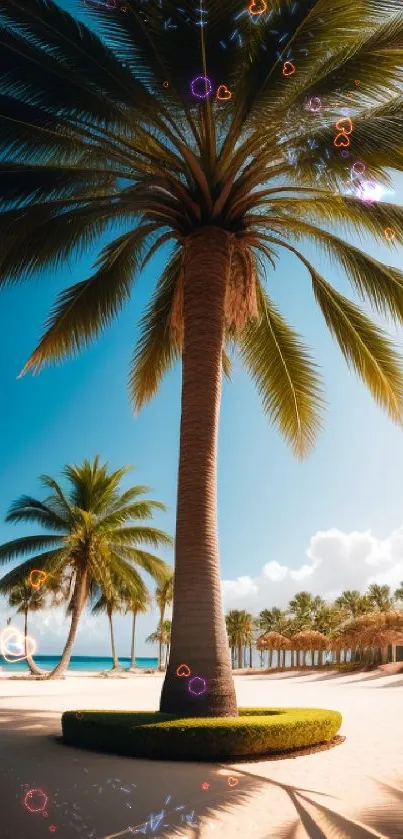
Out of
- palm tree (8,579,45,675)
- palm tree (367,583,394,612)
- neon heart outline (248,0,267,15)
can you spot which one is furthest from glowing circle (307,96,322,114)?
palm tree (367,583,394,612)

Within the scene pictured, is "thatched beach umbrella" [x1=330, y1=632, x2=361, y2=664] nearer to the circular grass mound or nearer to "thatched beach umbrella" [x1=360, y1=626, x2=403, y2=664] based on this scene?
"thatched beach umbrella" [x1=360, y1=626, x2=403, y2=664]

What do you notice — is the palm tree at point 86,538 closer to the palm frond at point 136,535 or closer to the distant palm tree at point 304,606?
the palm frond at point 136,535

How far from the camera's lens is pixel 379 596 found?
72125 mm

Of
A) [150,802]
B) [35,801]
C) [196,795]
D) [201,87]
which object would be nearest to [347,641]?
[196,795]

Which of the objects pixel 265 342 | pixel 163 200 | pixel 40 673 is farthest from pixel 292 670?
pixel 163 200

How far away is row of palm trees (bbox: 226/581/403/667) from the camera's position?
3653 centimetres

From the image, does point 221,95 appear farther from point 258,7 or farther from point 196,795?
point 196,795

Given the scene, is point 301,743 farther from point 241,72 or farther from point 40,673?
point 40,673

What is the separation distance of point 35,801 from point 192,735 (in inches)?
96.0

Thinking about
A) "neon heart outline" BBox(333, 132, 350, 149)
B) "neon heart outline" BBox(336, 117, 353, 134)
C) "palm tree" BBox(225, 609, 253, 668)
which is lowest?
"palm tree" BBox(225, 609, 253, 668)

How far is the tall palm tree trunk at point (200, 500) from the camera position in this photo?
8867mm

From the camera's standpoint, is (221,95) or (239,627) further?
(239,627)

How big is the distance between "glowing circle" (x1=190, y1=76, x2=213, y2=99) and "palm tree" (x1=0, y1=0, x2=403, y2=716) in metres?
0.02

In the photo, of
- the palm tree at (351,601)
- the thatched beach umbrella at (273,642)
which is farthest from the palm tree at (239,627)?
the thatched beach umbrella at (273,642)
